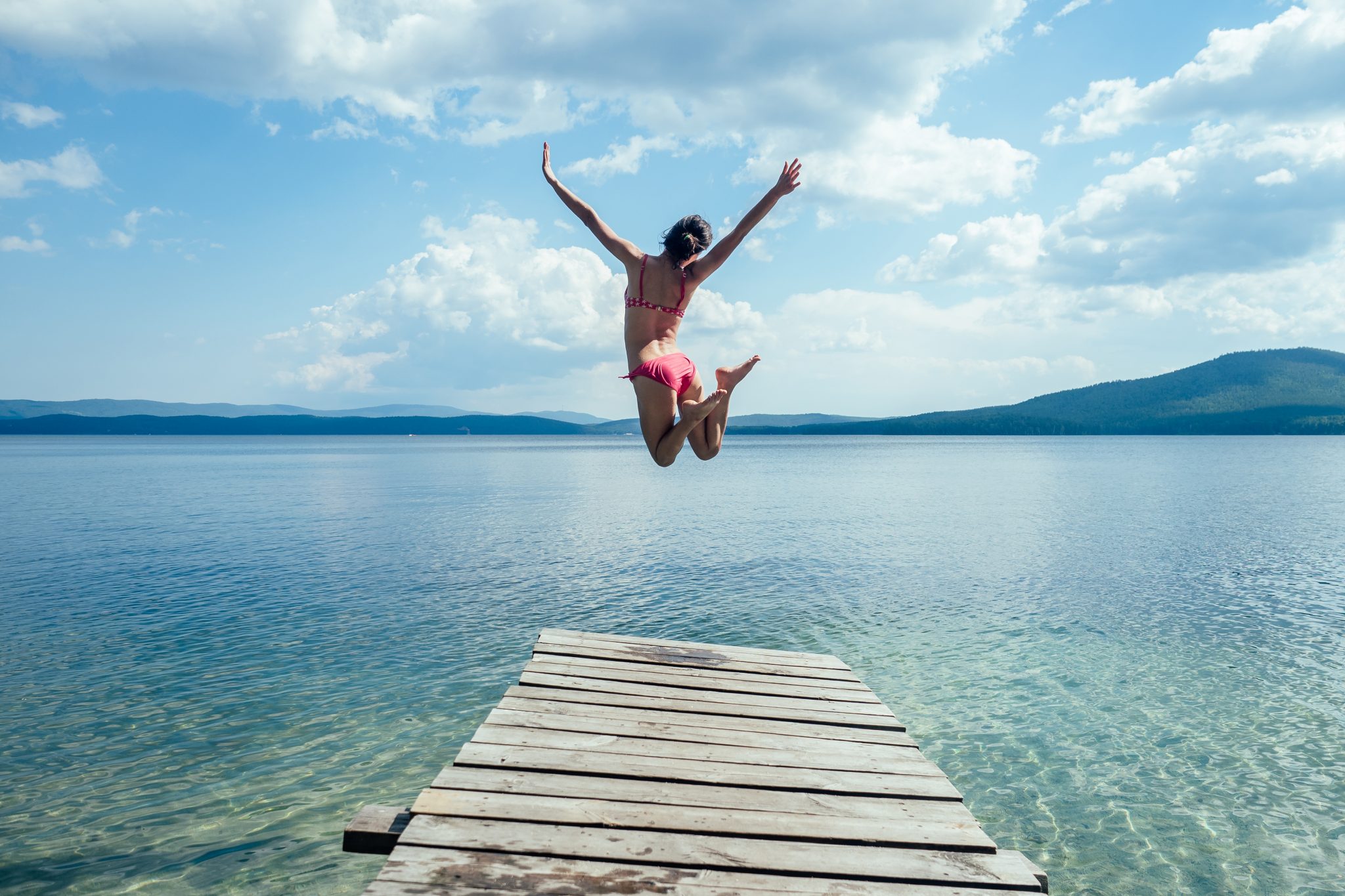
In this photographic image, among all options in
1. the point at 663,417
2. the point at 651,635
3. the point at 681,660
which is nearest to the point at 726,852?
the point at 663,417

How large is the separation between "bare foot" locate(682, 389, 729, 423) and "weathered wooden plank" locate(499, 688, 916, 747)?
8.65 ft

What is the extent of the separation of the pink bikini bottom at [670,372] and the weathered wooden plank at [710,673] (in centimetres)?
308

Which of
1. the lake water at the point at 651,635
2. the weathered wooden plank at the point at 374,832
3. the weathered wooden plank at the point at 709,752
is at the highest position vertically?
the weathered wooden plank at the point at 709,752

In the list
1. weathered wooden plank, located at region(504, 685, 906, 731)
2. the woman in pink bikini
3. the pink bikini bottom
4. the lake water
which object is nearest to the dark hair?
the woman in pink bikini

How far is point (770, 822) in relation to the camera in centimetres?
511

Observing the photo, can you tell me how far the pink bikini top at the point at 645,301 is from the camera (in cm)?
760

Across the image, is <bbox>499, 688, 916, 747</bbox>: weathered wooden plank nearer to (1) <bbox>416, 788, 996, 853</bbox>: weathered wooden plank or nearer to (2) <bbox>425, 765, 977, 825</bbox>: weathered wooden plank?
(2) <bbox>425, 765, 977, 825</bbox>: weathered wooden plank

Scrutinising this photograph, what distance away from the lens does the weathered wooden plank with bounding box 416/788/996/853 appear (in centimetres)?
495

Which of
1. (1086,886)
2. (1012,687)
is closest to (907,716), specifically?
(1012,687)

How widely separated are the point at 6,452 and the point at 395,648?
525 feet

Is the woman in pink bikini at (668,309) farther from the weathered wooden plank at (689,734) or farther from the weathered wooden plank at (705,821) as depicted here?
the weathered wooden plank at (705,821)

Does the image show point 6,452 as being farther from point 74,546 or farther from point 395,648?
point 395,648

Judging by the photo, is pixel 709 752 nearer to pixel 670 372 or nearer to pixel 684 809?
pixel 684 809

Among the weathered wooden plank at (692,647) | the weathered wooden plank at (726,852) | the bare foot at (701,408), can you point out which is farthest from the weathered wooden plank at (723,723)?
the bare foot at (701,408)
